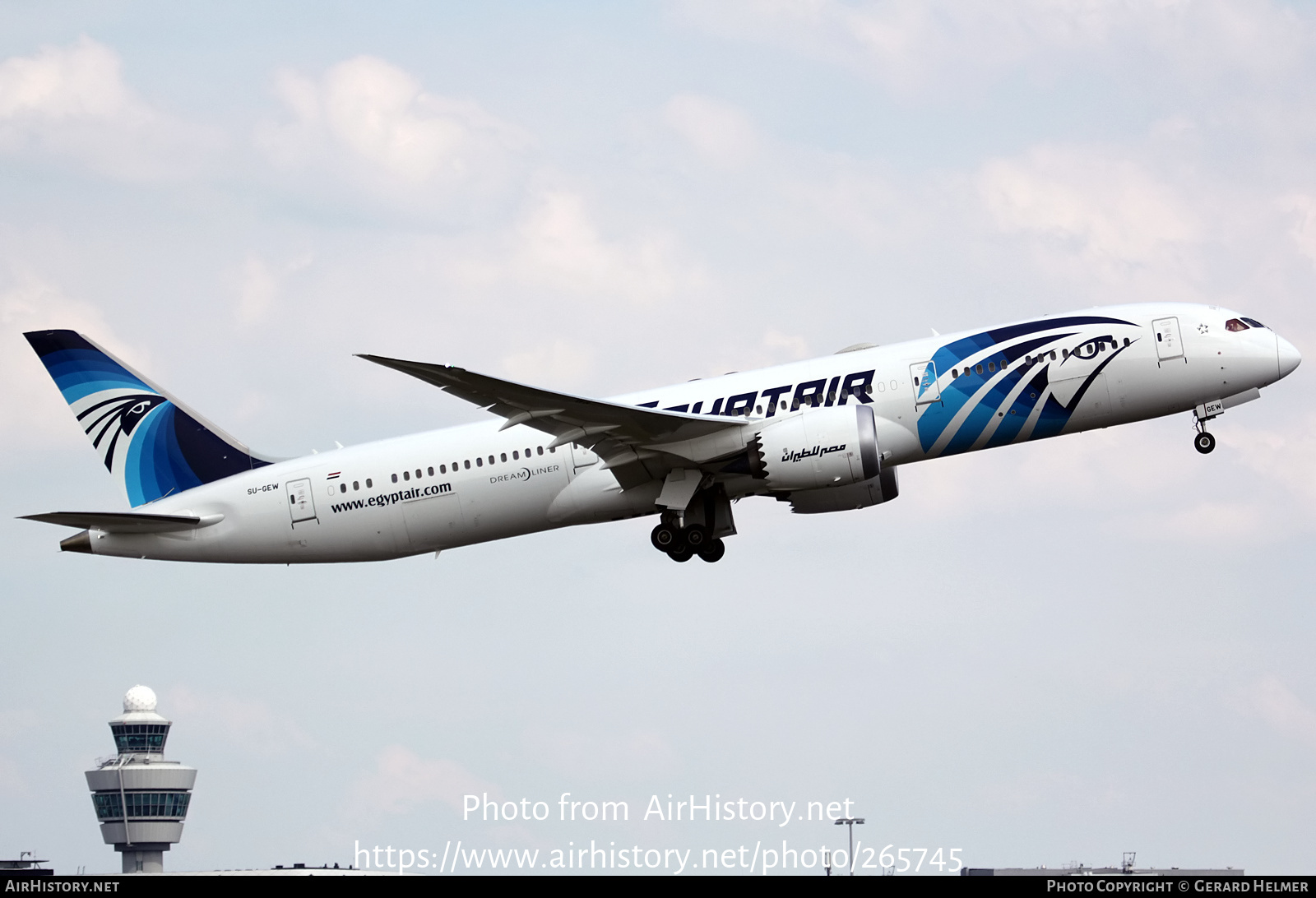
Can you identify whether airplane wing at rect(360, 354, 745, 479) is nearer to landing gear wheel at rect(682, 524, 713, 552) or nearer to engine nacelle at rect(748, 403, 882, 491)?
engine nacelle at rect(748, 403, 882, 491)

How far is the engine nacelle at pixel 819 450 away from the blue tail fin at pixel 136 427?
1462cm

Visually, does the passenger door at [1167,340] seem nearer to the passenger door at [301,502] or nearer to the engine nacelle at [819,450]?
the engine nacelle at [819,450]

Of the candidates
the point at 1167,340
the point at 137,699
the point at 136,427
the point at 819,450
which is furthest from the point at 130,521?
the point at 137,699

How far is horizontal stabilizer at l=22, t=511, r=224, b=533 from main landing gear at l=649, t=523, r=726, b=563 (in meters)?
11.9

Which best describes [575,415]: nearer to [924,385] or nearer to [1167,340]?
[924,385]

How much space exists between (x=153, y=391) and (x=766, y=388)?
60.7 ft

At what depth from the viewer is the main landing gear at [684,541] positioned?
140ft

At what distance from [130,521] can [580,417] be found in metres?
13.3

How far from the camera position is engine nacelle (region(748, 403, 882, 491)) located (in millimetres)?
39000

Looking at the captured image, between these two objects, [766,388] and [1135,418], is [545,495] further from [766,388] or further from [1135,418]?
[1135,418]

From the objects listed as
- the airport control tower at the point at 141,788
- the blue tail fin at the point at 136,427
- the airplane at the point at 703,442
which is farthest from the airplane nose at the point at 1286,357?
the airport control tower at the point at 141,788

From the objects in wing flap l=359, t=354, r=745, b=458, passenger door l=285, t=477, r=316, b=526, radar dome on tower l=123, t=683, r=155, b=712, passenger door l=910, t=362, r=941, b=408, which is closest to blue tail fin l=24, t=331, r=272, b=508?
passenger door l=285, t=477, r=316, b=526
